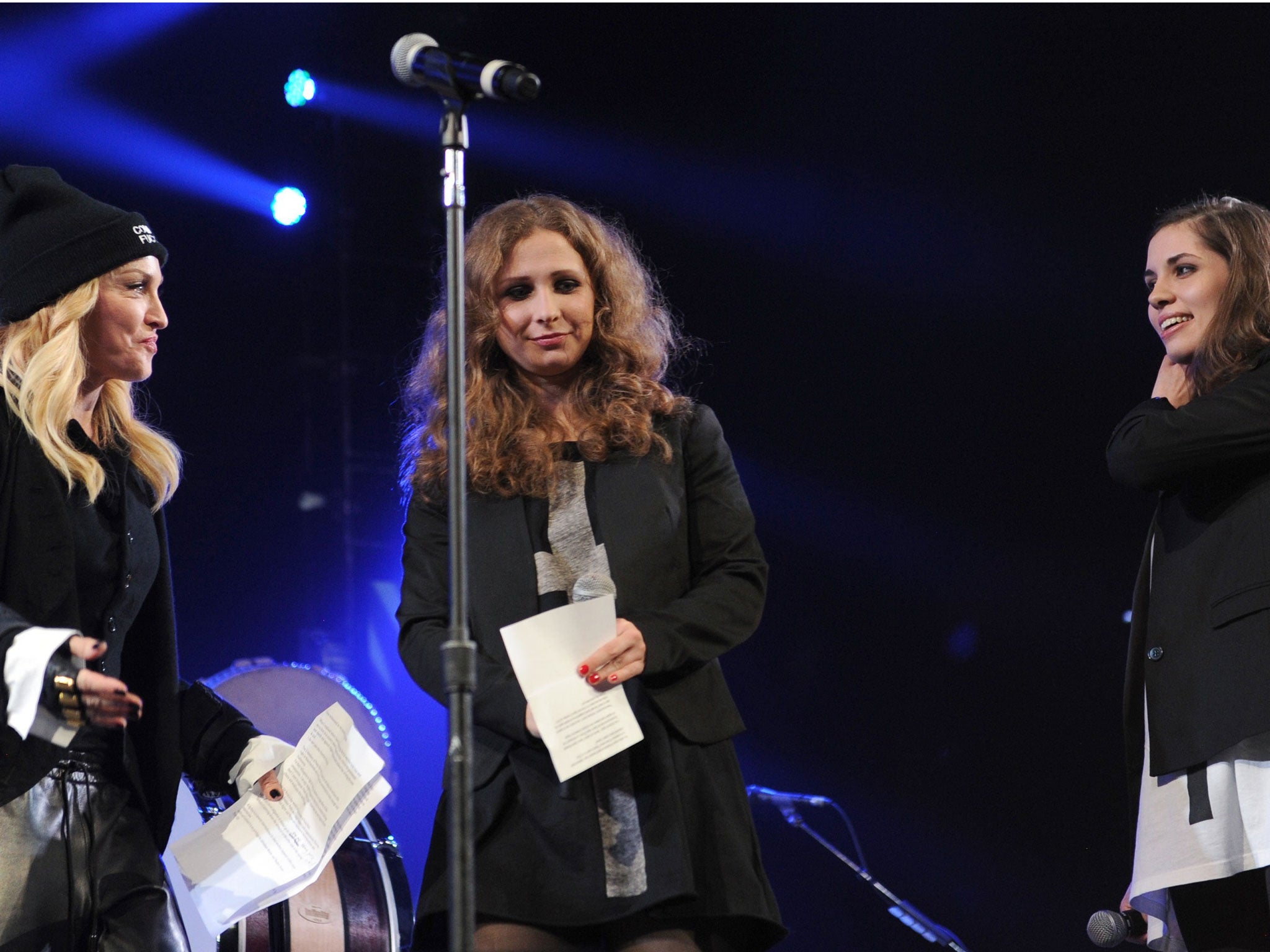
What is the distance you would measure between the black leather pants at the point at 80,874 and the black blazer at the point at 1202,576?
1845mm

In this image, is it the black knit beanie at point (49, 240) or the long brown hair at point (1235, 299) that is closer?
the black knit beanie at point (49, 240)

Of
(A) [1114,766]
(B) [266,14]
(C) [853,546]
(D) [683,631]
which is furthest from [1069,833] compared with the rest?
(B) [266,14]

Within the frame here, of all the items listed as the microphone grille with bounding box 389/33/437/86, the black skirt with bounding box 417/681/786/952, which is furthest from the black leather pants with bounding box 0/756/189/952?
the microphone grille with bounding box 389/33/437/86

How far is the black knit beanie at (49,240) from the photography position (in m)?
2.40

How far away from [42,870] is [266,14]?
14.3 feet

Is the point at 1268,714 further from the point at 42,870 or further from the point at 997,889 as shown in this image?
the point at 997,889

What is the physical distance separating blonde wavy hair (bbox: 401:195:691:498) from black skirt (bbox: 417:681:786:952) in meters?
0.46

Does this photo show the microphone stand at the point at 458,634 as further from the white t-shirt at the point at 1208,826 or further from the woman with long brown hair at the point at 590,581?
the white t-shirt at the point at 1208,826

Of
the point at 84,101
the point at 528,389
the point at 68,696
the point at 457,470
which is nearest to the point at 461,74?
the point at 457,470

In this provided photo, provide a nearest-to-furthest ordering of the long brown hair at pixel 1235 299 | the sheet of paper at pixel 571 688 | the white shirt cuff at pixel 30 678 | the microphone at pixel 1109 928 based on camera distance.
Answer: the white shirt cuff at pixel 30 678, the sheet of paper at pixel 571 688, the microphone at pixel 1109 928, the long brown hair at pixel 1235 299

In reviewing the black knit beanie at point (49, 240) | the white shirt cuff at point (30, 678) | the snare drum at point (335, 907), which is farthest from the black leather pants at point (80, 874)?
the black knit beanie at point (49, 240)

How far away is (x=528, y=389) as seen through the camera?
2535mm

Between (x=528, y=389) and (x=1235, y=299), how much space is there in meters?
1.49

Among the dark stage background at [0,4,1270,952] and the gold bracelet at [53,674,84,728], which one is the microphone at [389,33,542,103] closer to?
the gold bracelet at [53,674,84,728]
